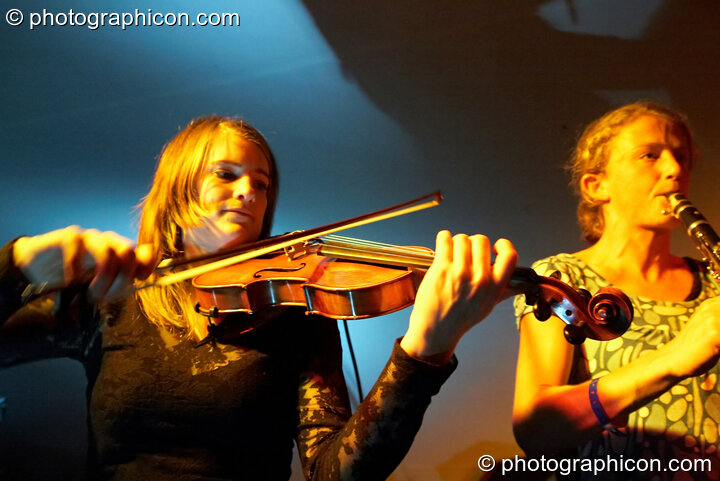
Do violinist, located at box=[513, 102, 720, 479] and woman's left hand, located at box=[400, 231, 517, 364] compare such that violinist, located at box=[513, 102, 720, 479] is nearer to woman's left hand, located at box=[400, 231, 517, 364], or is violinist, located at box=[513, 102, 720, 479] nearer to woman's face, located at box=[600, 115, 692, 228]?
woman's face, located at box=[600, 115, 692, 228]

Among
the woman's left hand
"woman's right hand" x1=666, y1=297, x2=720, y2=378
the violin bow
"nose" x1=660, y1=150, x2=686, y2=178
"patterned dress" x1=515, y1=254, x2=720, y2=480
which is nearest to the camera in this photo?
the woman's left hand

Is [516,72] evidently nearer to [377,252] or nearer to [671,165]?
[671,165]

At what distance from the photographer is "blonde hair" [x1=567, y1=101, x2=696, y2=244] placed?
4.19 ft

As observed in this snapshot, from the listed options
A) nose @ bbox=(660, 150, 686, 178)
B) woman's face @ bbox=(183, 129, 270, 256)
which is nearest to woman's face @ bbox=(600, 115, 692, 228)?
nose @ bbox=(660, 150, 686, 178)

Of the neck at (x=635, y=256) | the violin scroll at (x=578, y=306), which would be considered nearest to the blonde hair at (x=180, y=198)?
the violin scroll at (x=578, y=306)

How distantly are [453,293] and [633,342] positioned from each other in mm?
620

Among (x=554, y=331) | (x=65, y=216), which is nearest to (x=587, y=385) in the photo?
(x=554, y=331)

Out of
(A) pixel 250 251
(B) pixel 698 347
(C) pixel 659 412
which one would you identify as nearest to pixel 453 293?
(A) pixel 250 251

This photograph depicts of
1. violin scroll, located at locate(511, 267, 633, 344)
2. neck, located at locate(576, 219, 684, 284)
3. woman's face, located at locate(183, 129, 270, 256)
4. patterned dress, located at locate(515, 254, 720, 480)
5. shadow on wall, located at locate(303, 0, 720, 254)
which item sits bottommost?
patterned dress, located at locate(515, 254, 720, 480)

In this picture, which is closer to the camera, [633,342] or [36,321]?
[36,321]

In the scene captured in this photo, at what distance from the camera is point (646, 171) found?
1198 mm

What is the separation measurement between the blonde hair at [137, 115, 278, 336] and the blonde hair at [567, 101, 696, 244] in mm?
802

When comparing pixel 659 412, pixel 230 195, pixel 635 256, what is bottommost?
pixel 659 412

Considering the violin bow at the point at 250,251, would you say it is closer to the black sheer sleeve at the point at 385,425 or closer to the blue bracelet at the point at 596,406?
the black sheer sleeve at the point at 385,425
